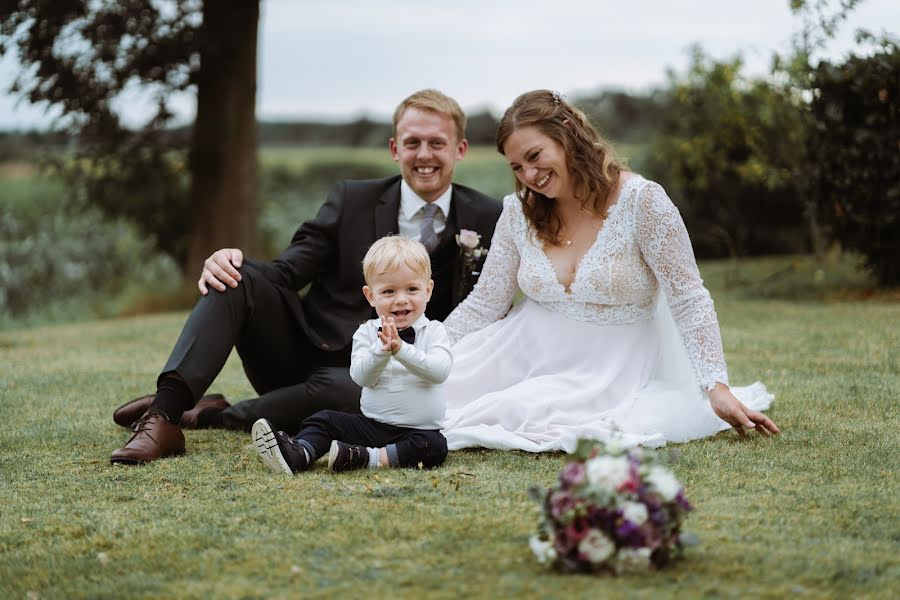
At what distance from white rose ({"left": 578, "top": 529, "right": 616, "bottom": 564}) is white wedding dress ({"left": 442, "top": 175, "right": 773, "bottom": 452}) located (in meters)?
1.41

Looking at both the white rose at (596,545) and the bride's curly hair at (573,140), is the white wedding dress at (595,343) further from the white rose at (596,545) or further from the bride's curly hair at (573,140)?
the white rose at (596,545)

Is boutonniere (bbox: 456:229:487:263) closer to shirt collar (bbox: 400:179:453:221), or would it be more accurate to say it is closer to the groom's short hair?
shirt collar (bbox: 400:179:453:221)

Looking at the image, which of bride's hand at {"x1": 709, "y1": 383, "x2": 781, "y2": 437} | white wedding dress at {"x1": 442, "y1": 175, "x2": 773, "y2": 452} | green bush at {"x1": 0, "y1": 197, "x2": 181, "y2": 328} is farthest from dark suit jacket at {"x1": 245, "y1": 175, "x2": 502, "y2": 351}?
green bush at {"x1": 0, "y1": 197, "x2": 181, "y2": 328}

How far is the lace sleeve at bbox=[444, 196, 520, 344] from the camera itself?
15.0ft

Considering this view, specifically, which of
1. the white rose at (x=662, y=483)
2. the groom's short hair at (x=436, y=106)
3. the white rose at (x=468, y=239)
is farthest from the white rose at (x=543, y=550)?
the groom's short hair at (x=436, y=106)

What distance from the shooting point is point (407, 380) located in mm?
3787

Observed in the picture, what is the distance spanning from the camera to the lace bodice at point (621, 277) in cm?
402

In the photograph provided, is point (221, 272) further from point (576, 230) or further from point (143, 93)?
point (143, 93)

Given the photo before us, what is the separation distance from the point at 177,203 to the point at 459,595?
9.98 metres

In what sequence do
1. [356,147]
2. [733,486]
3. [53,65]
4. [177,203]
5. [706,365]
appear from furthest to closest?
[356,147], [177,203], [53,65], [706,365], [733,486]

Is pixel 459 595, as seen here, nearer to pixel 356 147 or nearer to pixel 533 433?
pixel 533 433

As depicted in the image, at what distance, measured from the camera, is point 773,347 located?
6605 millimetres

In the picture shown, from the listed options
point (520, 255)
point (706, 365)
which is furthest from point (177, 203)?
point (706, 365)

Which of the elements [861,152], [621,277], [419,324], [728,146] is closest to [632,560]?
[419,324]
